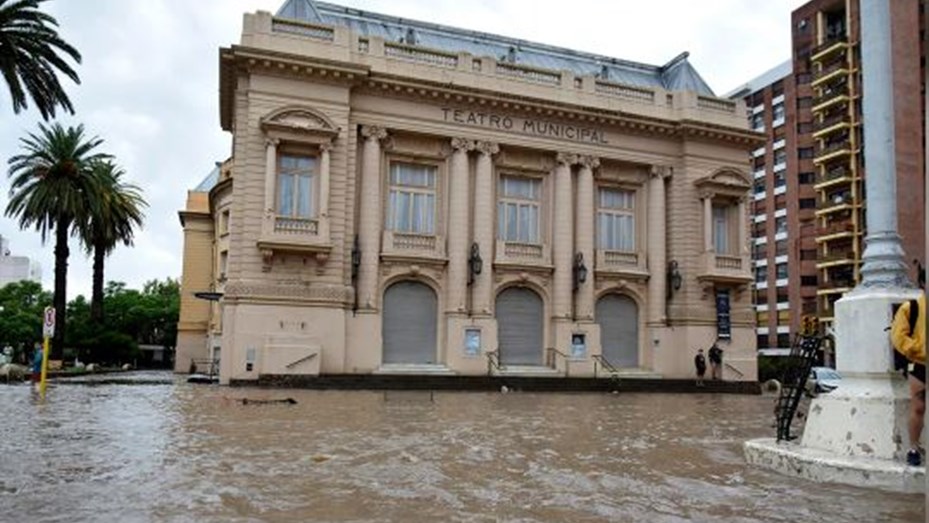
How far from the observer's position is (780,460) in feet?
26.8

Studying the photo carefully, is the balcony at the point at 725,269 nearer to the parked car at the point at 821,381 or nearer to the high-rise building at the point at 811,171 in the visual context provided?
the parked car at the point at 821,381

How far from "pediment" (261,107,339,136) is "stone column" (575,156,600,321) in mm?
10262

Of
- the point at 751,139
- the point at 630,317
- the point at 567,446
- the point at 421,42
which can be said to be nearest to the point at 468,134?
the point at 421,42

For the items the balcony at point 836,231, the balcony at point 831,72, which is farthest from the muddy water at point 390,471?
the balcony at point 831,72

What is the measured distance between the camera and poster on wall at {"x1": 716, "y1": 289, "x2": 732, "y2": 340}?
33.2 m

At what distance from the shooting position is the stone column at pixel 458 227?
1164 inches

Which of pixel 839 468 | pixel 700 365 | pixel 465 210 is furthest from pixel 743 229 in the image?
pixel 839 468

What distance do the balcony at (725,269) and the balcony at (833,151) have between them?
41.3 meters

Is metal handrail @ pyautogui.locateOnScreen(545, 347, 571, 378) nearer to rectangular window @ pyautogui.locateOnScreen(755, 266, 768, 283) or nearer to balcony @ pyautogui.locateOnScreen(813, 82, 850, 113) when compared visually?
balcony @ pyautogui.locateOnScreen(813, 82, 850, 113)

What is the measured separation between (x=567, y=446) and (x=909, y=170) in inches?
2128

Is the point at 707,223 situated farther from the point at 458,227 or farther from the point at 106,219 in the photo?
the point at 106,219

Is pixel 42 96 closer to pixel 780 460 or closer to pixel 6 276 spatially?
pixel 780 460

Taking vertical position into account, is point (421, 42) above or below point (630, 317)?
above

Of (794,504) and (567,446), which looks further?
(567,446)
